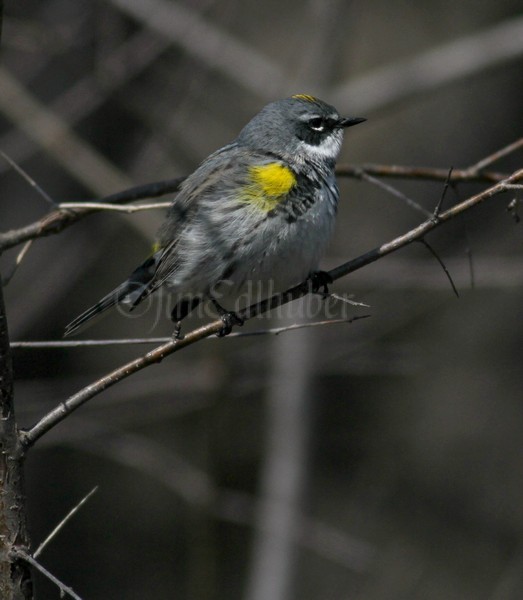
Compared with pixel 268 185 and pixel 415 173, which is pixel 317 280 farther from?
pixel 415 173

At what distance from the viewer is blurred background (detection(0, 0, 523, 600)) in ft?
21.3

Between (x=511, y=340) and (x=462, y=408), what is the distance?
3.02 ft

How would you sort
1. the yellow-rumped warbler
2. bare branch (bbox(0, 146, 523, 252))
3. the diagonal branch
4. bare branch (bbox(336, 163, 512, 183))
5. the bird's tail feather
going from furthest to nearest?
bare branch (bbox(336, 163, 512, 183)) < the bird's tail feather < the yellow-rumped warbler < bare branch (bbox(0, 146, 523, 252)) < the diagonal branch

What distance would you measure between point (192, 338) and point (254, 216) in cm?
121

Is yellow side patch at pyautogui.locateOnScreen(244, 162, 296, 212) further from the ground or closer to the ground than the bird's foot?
further from the ground

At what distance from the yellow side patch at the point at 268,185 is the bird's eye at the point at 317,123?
519 millimetres

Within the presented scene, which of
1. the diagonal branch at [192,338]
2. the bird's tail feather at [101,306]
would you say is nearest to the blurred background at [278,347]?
the bird's tail feather at [101,306]

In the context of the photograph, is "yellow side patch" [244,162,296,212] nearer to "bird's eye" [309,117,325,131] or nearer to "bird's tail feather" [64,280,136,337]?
"bird's eye" [309,117,325,131]

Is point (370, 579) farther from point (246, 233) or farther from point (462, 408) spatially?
point (246, 233)

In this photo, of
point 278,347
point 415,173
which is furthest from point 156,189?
point 278,347

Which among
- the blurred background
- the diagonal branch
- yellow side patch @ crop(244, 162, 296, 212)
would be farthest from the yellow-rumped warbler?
the blurred background

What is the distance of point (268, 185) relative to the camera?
424 centimetres

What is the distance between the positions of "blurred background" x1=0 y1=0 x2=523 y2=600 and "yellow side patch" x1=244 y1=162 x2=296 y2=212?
71.1 inches

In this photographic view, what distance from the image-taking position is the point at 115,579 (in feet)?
27.2
